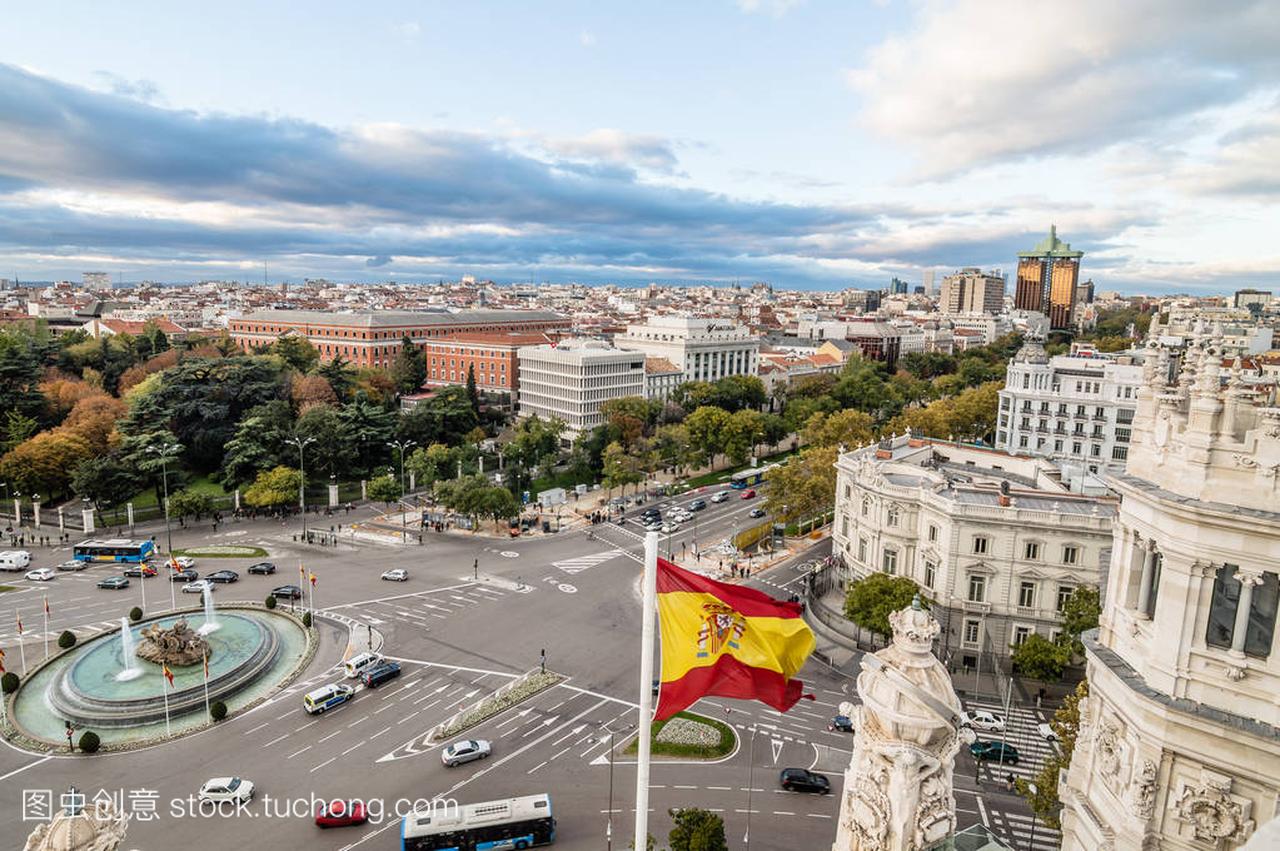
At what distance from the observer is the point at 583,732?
3319 cm

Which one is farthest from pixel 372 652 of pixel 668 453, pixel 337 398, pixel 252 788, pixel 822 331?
pixel 822 331

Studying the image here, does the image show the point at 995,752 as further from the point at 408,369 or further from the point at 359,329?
the point at 359,329

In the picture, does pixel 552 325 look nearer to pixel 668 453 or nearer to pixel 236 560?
pixel 668 453

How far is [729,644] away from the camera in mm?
12164

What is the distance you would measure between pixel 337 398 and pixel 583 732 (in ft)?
234

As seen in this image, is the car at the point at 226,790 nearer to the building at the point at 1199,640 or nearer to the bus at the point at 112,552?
the building at the point at 1199,640

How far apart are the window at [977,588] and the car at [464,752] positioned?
87.3 feet

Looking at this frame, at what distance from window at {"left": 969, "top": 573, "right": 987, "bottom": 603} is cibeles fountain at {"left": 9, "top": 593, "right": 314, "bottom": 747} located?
118 feet

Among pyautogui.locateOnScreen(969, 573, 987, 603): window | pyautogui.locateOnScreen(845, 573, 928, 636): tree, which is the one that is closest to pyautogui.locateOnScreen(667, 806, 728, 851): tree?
pyautogui.locateOnScreen(845, 573, 928, 636): tree

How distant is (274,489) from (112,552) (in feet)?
42.7

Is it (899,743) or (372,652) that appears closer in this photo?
(899,743)

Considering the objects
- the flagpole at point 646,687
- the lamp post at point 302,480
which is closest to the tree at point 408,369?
the lamp post at point 302,480

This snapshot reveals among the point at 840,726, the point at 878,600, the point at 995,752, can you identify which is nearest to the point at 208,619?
the point at 840,726

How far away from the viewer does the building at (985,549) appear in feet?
129
